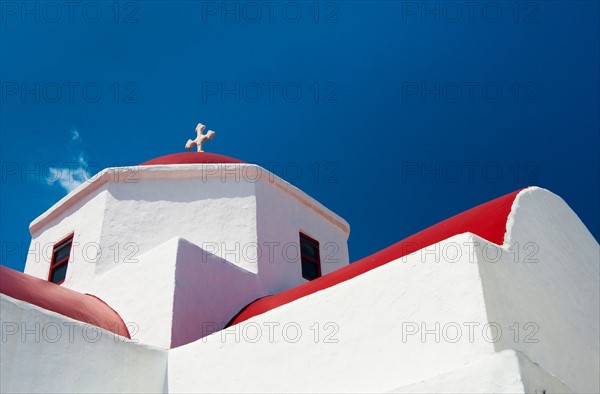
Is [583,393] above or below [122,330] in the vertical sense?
below

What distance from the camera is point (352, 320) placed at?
215 inches

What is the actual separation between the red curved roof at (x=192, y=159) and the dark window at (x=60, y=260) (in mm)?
1640

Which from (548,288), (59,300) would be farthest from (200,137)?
(548,288)

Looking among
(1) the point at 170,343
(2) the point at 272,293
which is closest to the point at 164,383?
(1) the point at 170,343

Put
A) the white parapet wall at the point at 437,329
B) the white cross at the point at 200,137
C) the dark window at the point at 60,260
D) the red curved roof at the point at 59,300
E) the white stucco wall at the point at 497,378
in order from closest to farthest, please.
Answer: the white stucco wall at the point at 497,378, the white parapet wall at the point at 437,329, the red curved roof at the point at 59,300, the dark window at the point at 60,260, the white cross at the point at 200,137

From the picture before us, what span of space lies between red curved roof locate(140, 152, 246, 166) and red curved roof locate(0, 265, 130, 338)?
9.72 feet

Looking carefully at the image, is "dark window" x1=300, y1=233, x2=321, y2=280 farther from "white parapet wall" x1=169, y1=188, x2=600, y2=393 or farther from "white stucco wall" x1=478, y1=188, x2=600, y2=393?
"white stucco wall" x1=478, y1=188, x2=600, y2=393

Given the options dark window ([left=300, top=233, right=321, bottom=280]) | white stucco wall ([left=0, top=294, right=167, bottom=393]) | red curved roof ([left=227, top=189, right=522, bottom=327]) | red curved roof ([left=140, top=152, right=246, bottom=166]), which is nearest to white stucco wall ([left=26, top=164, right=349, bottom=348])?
dark window ([left=300, top=233, right=321, bottom=280])

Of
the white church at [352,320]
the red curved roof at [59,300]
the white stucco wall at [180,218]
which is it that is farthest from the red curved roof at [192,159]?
the red curved roof at [59,300]

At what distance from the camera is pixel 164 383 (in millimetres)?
6176

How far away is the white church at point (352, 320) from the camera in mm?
4910

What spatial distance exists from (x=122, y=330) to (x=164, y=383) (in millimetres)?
1336

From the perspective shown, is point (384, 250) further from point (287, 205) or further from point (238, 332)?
point (287, 205)

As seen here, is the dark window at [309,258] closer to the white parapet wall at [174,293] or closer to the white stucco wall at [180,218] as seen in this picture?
the white stucco wall at [180,218]
